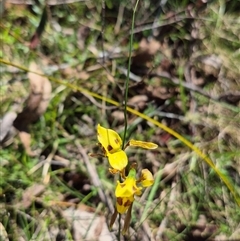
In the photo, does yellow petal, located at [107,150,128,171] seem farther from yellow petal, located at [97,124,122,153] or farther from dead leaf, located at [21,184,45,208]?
dead leaf, located at [21,184,45,208]

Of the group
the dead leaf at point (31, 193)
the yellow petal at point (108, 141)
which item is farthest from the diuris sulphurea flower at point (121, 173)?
the dead leaf at point (31, 193)

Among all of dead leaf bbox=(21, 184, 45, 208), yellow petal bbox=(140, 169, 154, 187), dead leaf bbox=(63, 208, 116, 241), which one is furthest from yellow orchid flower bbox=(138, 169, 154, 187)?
dead leaf bbox=(21, 184, 45, 208)

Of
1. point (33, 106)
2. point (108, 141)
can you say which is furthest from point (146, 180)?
point (33, 106)

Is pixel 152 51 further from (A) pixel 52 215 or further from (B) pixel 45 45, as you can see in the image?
(A) pixel 52 215

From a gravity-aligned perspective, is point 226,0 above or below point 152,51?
above

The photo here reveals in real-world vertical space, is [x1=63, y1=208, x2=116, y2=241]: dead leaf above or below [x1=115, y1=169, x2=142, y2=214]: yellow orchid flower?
below

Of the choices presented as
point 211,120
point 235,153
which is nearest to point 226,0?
point 211,120

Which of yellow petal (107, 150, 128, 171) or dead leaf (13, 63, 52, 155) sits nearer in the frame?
yellow petal (107, 150, 128, 171)
